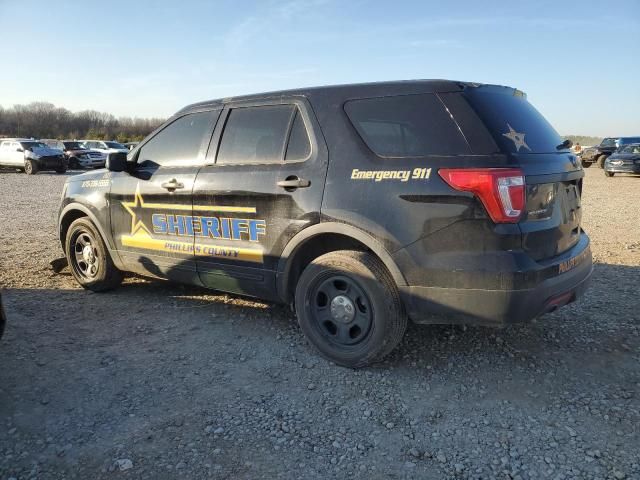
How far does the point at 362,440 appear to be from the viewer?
8.52 feet

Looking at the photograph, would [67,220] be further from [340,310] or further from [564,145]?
[564,145]

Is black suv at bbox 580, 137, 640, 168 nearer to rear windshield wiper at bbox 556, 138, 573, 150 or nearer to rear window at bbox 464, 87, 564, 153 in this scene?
rear windshield wiper at bbox 556, 138, 573, 150

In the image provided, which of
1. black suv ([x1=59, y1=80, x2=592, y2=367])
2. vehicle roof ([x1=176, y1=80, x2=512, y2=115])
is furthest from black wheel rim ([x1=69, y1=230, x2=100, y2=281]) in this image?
vehicle roof ([x1=176, y1=80, x2=512, y2=115])

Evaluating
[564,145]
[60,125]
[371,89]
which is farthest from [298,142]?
[60,125]

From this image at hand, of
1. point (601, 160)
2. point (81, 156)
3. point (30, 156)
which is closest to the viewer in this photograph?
point (30, 156)

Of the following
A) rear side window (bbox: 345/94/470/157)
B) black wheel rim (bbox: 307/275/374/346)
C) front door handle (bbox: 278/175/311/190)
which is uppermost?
rear side window (bbox: 345/94/470/157)

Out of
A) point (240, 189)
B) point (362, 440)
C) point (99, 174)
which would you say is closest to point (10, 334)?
point (99, 174)

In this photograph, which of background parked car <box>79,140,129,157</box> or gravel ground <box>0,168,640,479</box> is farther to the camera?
background parked car <box>79,140,129,157</box>

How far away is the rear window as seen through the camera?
2.95m

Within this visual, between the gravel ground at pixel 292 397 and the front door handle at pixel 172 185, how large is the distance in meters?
1.14

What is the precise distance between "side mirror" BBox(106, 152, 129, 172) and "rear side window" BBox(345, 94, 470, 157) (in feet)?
7.44

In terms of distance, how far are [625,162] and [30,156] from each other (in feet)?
91.6

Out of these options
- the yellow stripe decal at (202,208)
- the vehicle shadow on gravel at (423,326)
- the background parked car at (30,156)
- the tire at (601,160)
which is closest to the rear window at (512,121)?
the vehicle shadow on gravel at (423,326)

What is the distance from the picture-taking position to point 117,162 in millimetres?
4465
